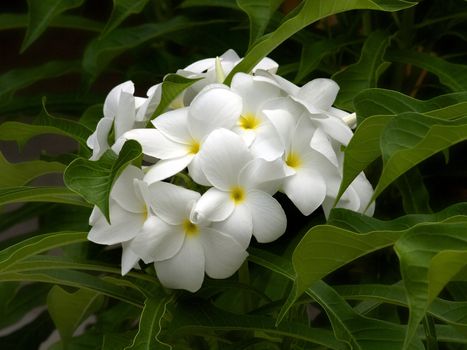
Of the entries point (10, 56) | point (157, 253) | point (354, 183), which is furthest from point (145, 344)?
point (10, 56)

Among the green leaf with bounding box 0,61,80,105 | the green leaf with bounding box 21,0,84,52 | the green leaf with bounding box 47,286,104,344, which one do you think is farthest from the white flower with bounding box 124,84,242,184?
the green leaf with bounding box 0,61,80,105

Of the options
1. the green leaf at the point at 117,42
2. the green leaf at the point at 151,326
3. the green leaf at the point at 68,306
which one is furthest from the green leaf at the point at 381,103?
the green leaf at the point at 117,42

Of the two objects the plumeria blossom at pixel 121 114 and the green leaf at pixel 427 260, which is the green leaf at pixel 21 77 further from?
the green leaf at pixel 427 260

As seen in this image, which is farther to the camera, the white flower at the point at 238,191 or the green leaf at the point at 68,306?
the green leaf at the point at 68,306

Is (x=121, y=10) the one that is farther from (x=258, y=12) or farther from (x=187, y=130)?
(x=187, y=130)

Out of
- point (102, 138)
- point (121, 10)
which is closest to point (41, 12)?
point (121, 10)

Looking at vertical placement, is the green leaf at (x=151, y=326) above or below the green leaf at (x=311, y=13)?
below

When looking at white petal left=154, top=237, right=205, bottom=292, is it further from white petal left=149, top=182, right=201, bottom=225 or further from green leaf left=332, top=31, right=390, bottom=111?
green leaf left=332, top=31, right=390, bottom=111

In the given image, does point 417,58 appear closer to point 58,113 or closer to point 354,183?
point 354,183
